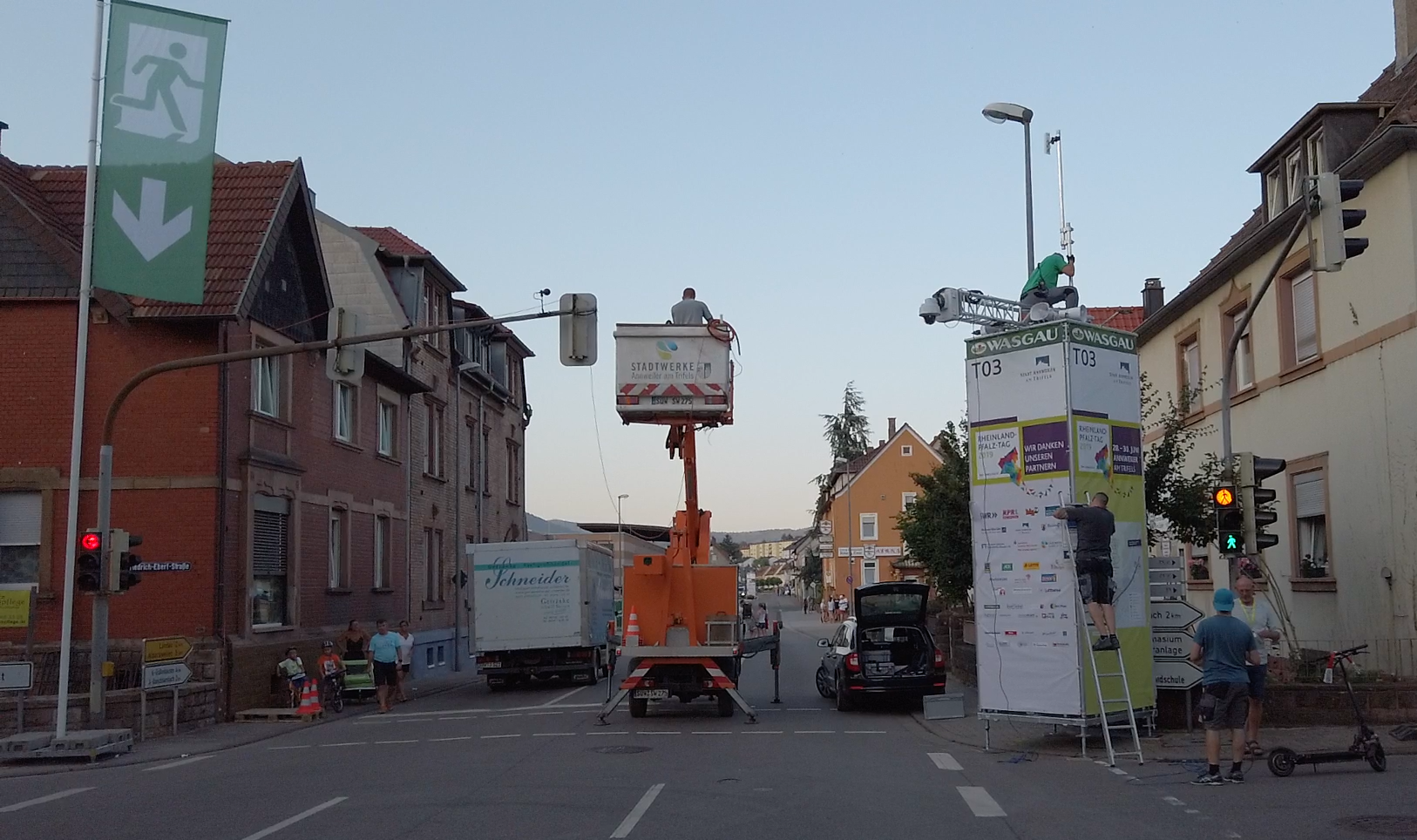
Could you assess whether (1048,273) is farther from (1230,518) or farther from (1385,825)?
(1385,825)

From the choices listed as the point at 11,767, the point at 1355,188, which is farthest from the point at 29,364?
the point at 1355,188

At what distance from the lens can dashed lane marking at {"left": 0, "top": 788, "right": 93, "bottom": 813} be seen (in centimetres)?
1284

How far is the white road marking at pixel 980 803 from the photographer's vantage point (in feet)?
35.6

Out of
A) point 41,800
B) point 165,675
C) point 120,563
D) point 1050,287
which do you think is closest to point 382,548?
point 165,675

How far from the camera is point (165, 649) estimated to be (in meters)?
20.3

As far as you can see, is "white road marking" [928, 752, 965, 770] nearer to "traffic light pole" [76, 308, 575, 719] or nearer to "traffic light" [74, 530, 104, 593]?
"traffic light pole" [76, 308, 575, 719]

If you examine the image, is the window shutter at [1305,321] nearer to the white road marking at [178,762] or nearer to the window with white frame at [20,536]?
the white road marking at [178,762]

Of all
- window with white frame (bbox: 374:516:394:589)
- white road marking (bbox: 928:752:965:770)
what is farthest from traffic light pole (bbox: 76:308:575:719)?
window with white frame (bbox: 374:516:394:589)

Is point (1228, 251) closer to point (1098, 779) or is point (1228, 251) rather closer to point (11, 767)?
point (1098, 779)

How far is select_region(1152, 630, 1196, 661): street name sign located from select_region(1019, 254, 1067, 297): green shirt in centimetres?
457

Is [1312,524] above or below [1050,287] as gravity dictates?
below

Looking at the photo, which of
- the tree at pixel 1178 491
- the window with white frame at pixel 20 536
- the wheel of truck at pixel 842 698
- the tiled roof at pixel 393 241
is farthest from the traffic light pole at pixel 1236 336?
the tiled roof at pixel 393 241

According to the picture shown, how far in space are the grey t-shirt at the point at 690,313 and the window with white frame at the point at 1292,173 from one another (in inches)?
408

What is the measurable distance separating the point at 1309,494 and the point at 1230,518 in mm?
7479
